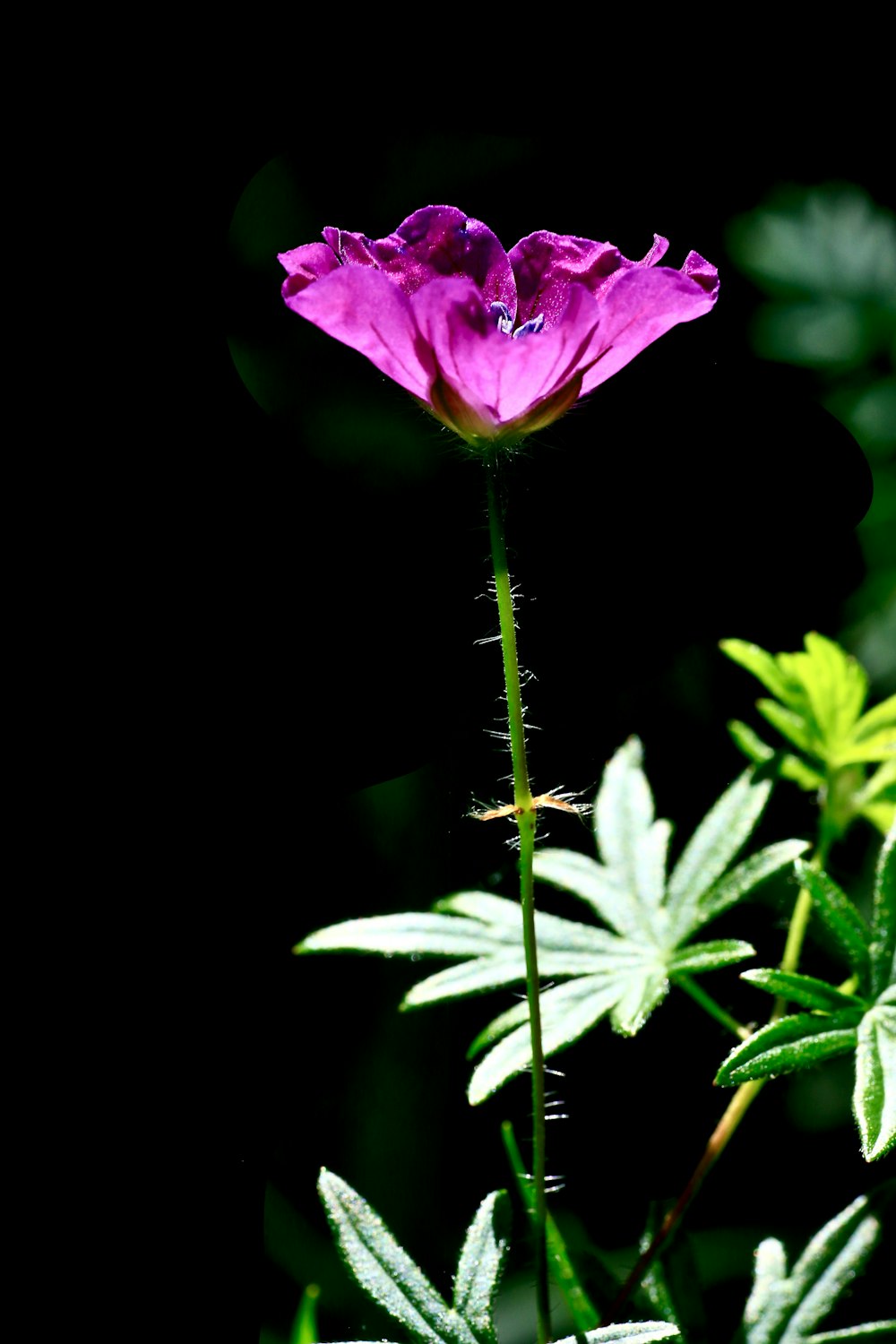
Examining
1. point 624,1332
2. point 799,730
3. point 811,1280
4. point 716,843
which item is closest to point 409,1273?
point 624,1332

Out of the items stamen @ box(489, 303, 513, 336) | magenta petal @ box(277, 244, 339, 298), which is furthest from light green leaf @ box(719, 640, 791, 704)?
magenta petal @ box(277, 244, 339, 298)

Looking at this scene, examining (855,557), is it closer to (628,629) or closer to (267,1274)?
(628,629)

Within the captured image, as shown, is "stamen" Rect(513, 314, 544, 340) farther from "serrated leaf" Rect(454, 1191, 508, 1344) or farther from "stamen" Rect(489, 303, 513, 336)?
"serrated leaf" Rect(454, 1191, 508, 1344)

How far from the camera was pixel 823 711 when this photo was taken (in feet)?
2.83

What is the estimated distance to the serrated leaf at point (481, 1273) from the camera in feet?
2.02

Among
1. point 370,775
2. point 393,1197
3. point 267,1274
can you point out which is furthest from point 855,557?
point 267,1274

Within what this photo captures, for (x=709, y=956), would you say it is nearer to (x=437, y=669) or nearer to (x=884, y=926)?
(x=884, y=926)

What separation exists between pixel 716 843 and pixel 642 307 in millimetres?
411

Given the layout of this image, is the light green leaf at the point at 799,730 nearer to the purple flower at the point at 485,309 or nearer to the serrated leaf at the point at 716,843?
the serrated leaf at the point at 716,843

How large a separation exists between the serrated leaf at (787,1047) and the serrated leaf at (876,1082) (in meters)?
0.01

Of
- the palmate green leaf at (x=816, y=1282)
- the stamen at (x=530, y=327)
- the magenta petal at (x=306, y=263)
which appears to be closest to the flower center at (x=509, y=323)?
the stamen at (x=530, y=327)

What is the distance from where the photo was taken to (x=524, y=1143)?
3.42 feet

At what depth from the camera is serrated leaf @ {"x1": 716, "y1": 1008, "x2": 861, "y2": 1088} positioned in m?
0.60

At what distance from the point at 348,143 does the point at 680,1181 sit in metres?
1.01
